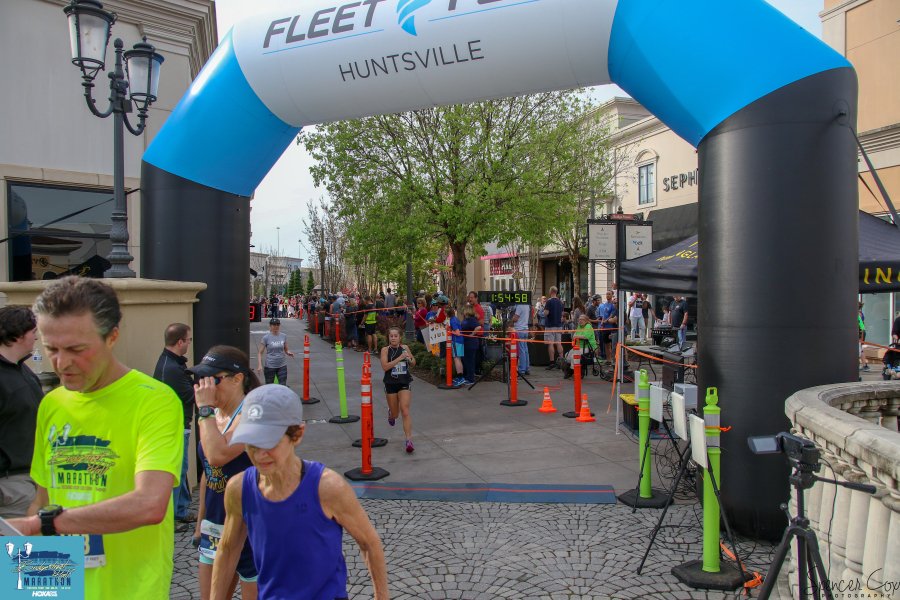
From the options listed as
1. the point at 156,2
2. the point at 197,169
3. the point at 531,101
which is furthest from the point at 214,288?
the point at 531,101

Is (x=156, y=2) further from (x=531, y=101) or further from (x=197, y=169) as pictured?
(x=531, y=101)

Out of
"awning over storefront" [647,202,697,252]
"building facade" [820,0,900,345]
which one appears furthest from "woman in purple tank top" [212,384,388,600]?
"awning over storefront" [647,202,697,252]

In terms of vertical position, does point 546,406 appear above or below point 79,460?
below

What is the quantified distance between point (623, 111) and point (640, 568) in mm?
29692

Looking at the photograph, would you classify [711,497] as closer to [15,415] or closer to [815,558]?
[815,558]

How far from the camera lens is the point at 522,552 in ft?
16.1

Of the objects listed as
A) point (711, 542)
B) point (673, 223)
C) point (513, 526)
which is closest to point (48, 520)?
point (711, 542)

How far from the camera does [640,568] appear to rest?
4512 mm

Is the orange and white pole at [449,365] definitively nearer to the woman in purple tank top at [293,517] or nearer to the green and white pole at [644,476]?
the green and white pole at [644,476]

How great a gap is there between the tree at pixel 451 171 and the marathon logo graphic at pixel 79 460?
13.8 m

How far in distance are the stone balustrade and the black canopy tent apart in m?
2.35

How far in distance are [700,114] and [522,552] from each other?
3811mm

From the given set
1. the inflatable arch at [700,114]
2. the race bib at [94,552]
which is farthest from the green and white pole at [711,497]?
the race bib at [94,552]

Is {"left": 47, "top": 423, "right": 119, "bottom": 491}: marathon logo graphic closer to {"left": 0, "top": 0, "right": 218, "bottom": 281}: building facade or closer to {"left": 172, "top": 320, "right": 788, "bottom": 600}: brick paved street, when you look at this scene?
{"left": 172, "top": 320, "right": 788, "bottom": 600}: brick paved street
